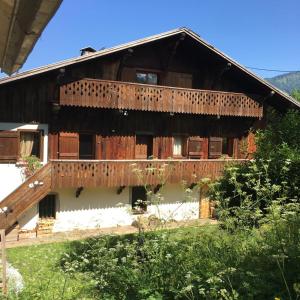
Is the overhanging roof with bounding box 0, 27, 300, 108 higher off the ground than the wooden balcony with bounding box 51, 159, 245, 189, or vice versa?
the overhanging roof with bounding box 0, 27, 300, 108

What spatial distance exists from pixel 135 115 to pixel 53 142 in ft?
14.0

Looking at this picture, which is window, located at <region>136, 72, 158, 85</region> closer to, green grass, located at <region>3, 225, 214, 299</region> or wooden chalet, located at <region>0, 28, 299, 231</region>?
wooden chalet, located at <region>0, 28, 299, 231</region>

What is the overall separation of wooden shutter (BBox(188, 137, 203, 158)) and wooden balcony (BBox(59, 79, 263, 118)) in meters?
1.91

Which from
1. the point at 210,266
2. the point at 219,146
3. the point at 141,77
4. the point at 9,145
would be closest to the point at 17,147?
the point at 9,145

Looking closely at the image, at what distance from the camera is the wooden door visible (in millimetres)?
20938

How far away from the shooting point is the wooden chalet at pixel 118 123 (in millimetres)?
17547

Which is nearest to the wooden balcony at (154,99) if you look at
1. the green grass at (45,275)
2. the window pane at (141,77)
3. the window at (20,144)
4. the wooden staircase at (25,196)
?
the window pane at (141,77)

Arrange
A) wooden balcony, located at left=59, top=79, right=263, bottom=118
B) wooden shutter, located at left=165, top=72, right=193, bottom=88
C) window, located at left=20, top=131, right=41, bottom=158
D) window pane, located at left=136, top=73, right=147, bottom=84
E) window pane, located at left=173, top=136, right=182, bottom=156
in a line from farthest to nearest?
window pane, located at left=173, top=136, right=182, bottom=156, wooden shutter, located at left=165, top=72, right=193, bottom=88, window pane, located at left=136, top=73, right=147, bottom=84, window, located at left=20, top=131, right=41, bottom=158, wooden balcony, located at left=59, top=79, right=263, bottom=118

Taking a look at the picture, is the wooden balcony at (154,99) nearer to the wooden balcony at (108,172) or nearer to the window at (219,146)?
the window at (219,146)

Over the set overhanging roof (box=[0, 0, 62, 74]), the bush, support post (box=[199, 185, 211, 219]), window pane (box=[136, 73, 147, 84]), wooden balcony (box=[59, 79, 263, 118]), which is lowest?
support post (box=[199, 185, 211, 219])

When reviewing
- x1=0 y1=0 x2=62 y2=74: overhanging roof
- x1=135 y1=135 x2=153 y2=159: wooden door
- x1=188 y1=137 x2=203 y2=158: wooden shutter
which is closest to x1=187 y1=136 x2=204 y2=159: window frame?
x1=188 y1=137 x2=203 y2=158: wooden shutter

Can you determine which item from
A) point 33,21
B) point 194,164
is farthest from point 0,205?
point 33,21

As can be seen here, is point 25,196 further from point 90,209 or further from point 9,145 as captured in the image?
point 90,209

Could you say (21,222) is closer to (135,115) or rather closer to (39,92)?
(39,92)
